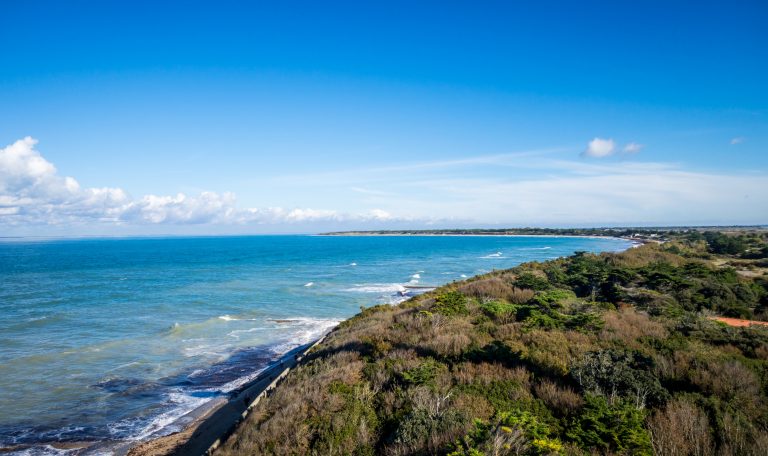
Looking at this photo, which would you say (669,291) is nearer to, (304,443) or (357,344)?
(357,344)

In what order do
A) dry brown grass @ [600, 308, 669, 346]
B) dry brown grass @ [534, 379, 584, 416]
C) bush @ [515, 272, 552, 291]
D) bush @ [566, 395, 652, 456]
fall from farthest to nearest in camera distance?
1. bush @ [515, 272, 552, 291]
2. dry brown grass @ [600, 308, 669, 346]
3. dry brown grass @ [534, 379, 584, 416]
4. bush @ [566, 395, 652, 456]

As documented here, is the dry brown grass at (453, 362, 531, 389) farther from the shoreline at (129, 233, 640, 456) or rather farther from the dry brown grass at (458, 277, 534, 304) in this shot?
the dry brown grass at (458, 277, 534, 304)

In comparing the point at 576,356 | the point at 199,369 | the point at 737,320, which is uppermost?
the point at 576,356

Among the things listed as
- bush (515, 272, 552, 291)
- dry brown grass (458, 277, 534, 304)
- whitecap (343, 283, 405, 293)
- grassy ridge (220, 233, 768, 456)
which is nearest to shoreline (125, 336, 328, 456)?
grassy ridge (220, 233, 768, 456)

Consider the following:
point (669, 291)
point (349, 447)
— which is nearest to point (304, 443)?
point (349, 447)

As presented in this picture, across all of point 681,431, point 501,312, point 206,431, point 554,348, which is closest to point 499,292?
point 501,312

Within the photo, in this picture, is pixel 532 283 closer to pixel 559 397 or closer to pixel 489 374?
pixel 489 374

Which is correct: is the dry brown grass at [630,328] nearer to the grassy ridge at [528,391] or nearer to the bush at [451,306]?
the grassy ridge at [528,391]

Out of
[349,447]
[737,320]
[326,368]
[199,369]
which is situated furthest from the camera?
[199,369]

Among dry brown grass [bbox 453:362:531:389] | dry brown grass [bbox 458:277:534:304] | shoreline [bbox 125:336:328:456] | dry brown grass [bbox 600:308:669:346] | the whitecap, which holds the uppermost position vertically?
dry brown grass [bbox 600:308:669:346]
